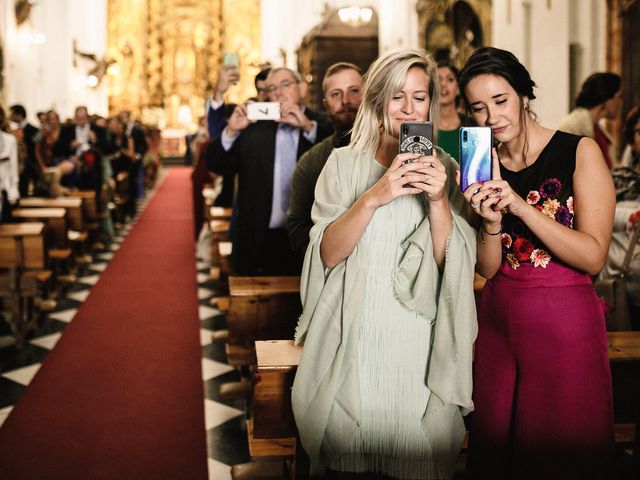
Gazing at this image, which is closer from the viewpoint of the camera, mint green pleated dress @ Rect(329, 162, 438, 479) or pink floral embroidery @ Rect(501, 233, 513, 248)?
mint green pleated dress @ Rect(329, 162, 438, 479)

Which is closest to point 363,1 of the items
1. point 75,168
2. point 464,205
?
point 75,168

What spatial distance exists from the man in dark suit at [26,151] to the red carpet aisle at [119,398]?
1.69m

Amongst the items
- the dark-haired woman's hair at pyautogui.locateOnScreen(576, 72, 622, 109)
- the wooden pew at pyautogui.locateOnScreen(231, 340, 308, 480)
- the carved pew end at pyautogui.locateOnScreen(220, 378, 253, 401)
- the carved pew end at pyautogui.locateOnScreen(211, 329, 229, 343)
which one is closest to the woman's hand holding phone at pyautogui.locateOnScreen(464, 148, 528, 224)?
the wooden pew at pyautogui.locateOnScreen(231, 340, 308, 480)

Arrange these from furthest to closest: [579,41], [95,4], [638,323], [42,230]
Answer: [95,4] → [579,41] → [42,230] → [638,323]

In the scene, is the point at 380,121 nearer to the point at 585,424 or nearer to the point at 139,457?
the point at 585,424

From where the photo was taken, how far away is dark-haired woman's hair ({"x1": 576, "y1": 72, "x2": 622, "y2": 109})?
187 inches

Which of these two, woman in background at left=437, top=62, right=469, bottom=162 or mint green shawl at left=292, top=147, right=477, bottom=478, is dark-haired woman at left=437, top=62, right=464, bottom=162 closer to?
woman in background at left=437, top=62, right=469, bottom=162

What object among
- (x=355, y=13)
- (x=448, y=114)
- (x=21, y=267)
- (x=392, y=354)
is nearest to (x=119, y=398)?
(x=21, y=267)

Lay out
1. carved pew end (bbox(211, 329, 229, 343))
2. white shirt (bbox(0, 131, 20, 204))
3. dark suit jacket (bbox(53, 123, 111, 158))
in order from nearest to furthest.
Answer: carved pew end (bbox(211, 329, 229, 343)), white shirt (bbox(0, 131, 20, 204)), dark suit jacket (bbox(53, 123, 111, 158))

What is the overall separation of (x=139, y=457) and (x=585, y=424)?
218cm

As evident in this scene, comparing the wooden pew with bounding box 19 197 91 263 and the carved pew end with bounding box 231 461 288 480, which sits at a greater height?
the wooden pew with bounding box 19 197 91 263

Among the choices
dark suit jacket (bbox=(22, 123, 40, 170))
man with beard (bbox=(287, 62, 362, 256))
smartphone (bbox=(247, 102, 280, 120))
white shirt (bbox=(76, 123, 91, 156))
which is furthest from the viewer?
white shirt (bbox=(76, 123, 91, 156))

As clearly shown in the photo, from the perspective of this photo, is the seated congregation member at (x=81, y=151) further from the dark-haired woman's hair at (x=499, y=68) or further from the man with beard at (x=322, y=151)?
the dark-haired woman's hair at (x=499, y=68)

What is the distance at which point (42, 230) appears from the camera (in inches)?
225
